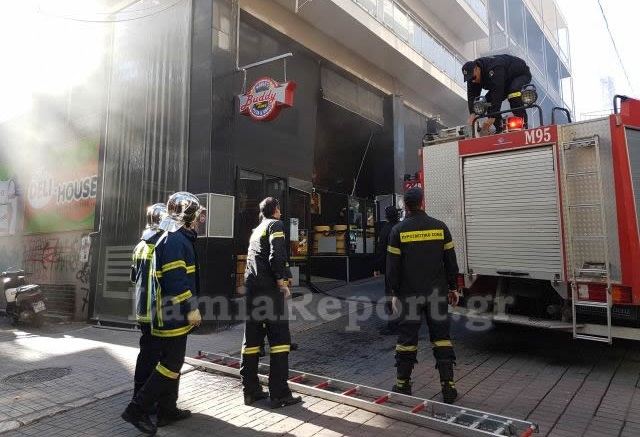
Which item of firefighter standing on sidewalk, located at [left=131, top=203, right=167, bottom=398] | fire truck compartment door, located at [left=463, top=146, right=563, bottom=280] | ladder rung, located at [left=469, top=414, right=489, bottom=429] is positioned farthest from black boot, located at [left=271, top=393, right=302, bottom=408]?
fire truck compartment door, located at [left=463, top=146, right=563, bottom=280]

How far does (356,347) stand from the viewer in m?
6.08

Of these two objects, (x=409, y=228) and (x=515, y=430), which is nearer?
(x=515, y=430)

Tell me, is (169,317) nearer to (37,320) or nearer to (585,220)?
(585,220)

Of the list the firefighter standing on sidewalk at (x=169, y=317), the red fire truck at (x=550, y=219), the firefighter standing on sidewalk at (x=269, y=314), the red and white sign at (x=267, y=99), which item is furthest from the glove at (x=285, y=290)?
the red and white sign at (x=267, y=99)

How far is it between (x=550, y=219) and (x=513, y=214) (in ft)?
1.38

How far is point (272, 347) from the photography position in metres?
4.11

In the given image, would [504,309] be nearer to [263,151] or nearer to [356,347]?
[356,347]

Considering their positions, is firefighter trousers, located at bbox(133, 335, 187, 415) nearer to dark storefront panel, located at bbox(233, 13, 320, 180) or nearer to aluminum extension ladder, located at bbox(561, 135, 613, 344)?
aluminum extension ladder, located at bbox(561, 135, 613, 344)

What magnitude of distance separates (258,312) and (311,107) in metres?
7.21

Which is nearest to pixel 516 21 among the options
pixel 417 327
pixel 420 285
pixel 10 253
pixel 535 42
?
pixel 535 42

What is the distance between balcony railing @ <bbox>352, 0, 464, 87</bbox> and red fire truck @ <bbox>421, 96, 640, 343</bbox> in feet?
21.2

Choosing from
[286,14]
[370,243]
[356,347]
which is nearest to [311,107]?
[286,14]

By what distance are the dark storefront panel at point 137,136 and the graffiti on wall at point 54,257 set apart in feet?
5.08

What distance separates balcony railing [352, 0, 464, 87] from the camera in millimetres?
11406
